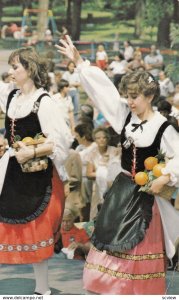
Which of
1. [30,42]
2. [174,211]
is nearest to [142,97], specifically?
[174,211]

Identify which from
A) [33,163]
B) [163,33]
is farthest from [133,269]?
[163,33]

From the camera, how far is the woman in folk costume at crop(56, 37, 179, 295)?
24.0 feet

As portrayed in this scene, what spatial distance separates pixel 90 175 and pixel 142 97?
3868mm

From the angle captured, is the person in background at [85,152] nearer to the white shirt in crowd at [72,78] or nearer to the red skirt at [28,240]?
the red skirt at [28,240]

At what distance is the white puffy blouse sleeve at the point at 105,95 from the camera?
7.48 m

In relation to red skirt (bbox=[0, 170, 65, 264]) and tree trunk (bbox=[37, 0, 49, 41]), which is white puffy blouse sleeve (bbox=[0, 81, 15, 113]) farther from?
tree trunk (bbox=[37, 0, 49, 41])

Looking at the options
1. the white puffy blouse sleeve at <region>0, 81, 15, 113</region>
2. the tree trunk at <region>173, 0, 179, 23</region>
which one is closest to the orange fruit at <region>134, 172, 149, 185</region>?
the white puffy blouse sleeve at <region>0, 81, 15, 113</region>

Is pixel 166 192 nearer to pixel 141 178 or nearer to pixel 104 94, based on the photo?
pixel 141 178

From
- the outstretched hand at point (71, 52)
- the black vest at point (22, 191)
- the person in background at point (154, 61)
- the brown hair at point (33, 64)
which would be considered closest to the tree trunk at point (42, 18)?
the person in background at point (154, 61)

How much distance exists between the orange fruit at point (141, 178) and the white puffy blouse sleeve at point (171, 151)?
0.13 metres

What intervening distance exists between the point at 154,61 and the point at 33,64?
53.6ft

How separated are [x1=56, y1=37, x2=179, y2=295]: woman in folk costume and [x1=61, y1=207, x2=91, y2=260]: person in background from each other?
2.23 m

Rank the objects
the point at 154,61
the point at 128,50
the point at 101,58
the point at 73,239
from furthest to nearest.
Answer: the point at 128,50 → the point at 101,58 → the point at 154,61 → the point at 73,239

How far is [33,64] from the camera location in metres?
7.89
